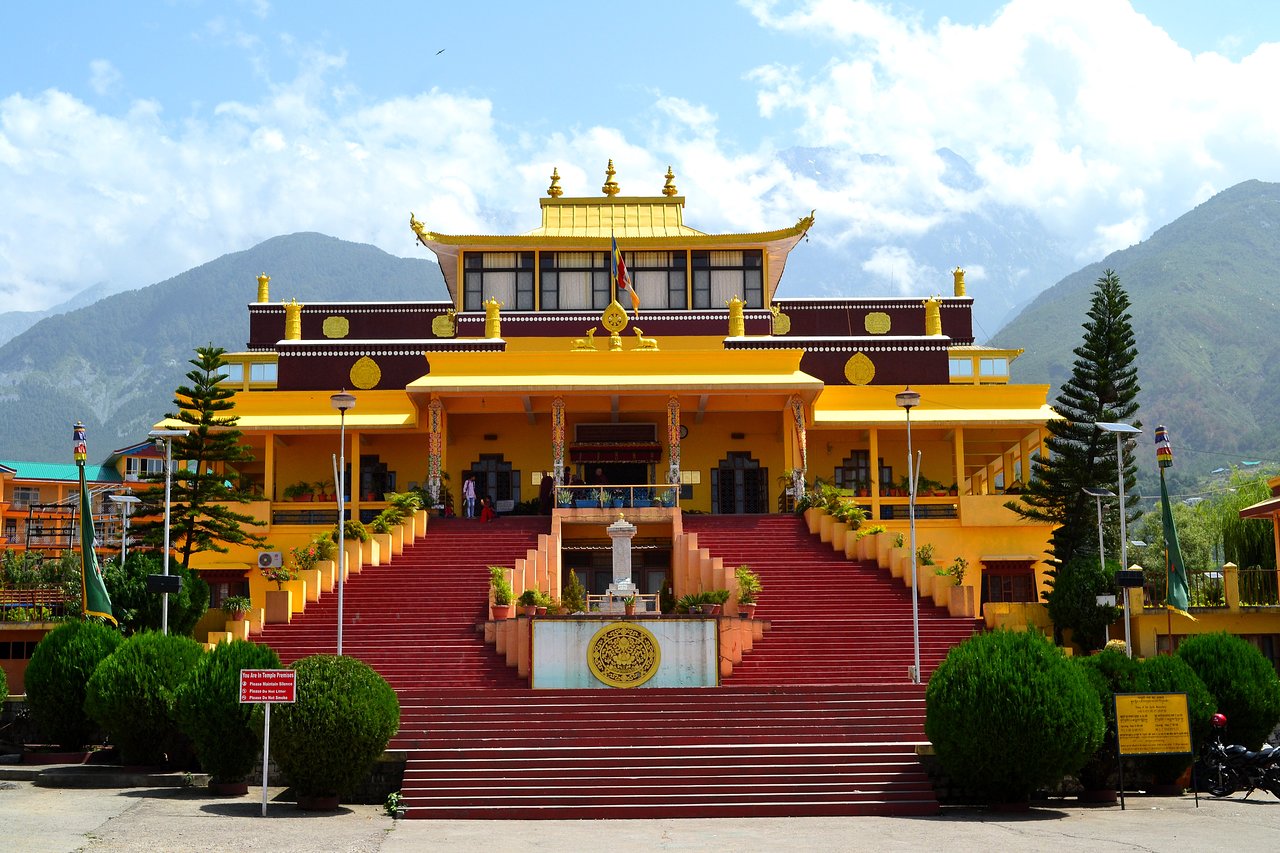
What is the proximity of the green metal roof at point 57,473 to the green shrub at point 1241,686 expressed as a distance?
54.7 m

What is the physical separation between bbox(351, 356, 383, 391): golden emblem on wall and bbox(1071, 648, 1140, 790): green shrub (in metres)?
23.6

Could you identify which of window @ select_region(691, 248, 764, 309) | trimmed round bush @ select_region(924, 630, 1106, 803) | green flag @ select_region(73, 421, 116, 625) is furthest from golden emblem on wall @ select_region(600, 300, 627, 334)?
trimmed round bush @ select_region(924, 630, 1106, 803)

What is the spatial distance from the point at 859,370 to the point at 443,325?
12.5 m

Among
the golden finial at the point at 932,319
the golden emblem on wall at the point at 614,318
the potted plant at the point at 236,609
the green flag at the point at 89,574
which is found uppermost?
the golden finial at the point at 932,319

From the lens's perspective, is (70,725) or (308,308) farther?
(308,308)

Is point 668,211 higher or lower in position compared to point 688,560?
higher

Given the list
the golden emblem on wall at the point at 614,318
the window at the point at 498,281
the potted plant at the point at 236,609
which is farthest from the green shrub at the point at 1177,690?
the window at the point at 498,281

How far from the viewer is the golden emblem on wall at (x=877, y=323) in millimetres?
44125

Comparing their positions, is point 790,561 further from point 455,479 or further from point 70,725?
point 70,725

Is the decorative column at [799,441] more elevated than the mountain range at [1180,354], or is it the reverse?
the mountain range at [1180,354]

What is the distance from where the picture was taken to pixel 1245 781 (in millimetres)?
19109

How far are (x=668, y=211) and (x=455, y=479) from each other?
10742mm


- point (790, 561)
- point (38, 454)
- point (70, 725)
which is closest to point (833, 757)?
point (790, 561)

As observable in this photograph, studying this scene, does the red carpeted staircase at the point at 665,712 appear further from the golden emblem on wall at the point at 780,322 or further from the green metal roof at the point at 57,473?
the green metal roof at the point at 57,473
